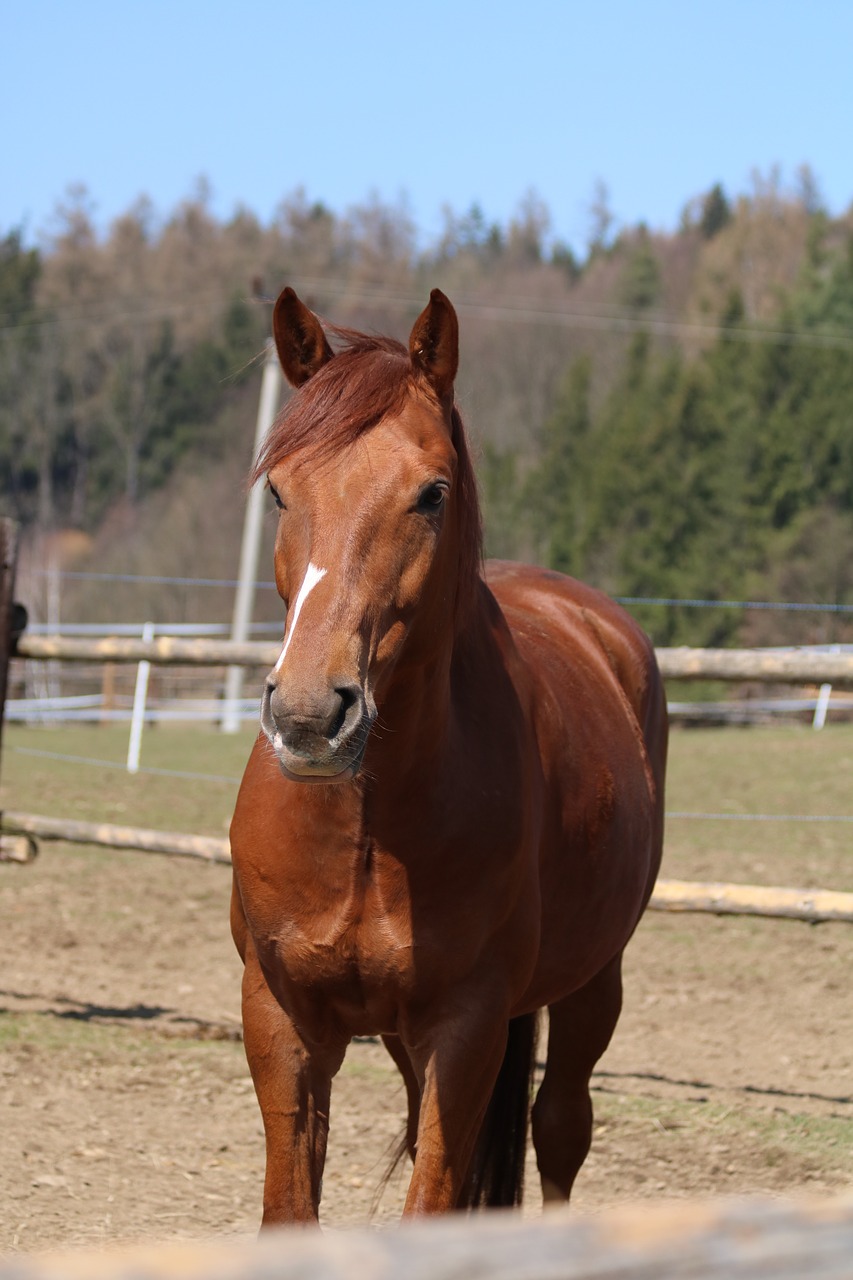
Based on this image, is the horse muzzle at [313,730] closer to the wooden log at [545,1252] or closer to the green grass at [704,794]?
the wooden log at [545,1252]

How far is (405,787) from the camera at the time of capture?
2.46 m

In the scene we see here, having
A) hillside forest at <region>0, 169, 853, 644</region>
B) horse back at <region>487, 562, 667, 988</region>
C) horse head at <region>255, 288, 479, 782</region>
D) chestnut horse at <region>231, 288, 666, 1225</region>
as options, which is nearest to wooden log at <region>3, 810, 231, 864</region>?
horse back at <region>487, 562, 667, 988</region>

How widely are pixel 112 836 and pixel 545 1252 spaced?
16.2 ft

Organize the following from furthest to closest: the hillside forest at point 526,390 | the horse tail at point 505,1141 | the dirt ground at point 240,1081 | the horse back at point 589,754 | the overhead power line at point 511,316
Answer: the overhead power line at point 511,316
the hillside forest at point 526,390
the dirt ground at point 240,1081
the horse tail at point 505,1141
the horse back at point 589,754

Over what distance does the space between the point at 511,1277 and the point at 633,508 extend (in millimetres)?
29808

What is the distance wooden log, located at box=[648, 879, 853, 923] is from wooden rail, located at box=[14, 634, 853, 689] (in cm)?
73

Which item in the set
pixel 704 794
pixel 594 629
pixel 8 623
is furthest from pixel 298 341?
pixel 704 794

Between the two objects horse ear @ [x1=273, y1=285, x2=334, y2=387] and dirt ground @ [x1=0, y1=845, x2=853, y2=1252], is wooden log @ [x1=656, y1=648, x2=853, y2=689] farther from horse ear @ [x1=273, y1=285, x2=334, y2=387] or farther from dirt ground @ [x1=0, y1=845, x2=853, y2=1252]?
horse ear @ [x1=273, y1=285, x2=334, y2=387]

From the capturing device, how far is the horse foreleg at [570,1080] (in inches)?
135

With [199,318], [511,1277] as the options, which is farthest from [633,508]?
[511,1277]

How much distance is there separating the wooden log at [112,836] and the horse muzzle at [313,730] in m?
3.27

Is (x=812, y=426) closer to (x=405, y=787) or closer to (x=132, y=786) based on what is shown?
(x=132, y=786)

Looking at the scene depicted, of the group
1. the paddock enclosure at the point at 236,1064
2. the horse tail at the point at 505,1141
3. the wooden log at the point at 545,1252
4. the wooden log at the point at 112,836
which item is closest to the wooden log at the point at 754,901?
the paddock enclosure at the point at 236,1064

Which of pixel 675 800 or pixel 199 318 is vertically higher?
pixel 199 318
